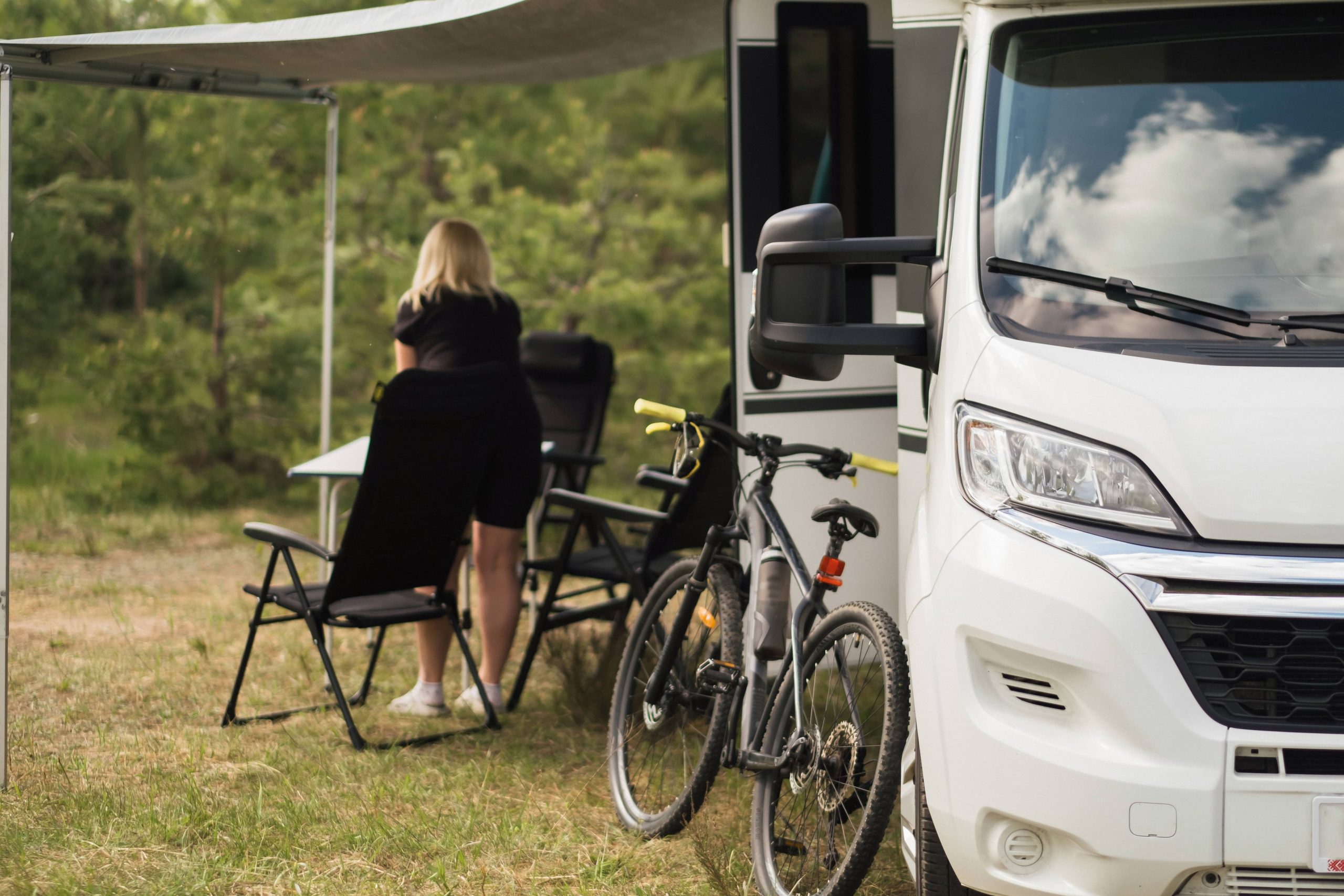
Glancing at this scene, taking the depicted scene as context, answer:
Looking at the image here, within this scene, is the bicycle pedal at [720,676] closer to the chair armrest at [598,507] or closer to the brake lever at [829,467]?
the brake lever at [829,467]

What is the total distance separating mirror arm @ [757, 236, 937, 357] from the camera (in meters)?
2.84

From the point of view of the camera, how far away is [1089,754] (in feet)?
7.83

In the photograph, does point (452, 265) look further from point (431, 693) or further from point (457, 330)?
point (431, 693)

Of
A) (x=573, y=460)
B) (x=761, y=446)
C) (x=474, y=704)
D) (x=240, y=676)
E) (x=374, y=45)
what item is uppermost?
A: (x=374, y=45)

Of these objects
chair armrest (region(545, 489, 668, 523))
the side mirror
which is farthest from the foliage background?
the side mirror

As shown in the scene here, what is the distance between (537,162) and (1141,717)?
35.2 feet

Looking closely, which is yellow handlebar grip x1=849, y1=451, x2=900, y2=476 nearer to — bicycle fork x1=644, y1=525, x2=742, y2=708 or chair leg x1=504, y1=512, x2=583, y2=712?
bicycle fork x1=644, y1=525, x2=742, y2=708

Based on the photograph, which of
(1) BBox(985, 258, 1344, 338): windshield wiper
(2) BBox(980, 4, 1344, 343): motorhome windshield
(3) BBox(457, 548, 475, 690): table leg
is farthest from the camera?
(3) BBox(457, 548, 475, 690): table leg

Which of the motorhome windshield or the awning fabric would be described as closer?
the motorhome windshield

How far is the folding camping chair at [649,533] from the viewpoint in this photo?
16.8 ft

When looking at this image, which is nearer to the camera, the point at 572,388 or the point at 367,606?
the point at 367,606

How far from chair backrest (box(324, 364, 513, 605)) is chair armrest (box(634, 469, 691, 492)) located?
0.56 metres

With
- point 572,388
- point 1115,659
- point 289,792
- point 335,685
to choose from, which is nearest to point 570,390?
point 572,388

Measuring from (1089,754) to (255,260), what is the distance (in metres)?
10.3
